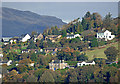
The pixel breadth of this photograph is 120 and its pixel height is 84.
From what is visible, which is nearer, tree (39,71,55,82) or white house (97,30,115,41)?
tree (39,71,55,82)

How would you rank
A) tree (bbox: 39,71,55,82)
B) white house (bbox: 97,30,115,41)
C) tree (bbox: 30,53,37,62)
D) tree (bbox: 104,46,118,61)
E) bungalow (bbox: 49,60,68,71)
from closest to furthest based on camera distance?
tree (bbox: 39,71,55,82), bungalow (bbox: 49,60,68,71), tree (bbox: 104,46,118,61), tree (bbox: 30,53,37,62), white house (bbox: 97,30,115,41)

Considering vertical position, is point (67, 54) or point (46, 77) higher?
point (67, 54)

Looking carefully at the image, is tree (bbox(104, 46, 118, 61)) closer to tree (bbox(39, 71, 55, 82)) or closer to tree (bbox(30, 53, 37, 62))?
tree (bbox(30, 53, 37, 62))

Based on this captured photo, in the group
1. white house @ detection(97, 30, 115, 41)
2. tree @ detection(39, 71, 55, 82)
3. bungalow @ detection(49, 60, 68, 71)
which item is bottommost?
tree @ detection(39, 71, 55, 82)

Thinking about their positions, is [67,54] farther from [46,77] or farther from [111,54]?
[46,77]

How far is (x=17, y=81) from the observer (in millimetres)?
37625

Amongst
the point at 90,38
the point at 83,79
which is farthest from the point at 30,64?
the point at 90,38

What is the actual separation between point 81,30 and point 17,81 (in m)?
33.4

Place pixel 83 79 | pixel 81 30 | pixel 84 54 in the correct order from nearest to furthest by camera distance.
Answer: pixel 83 79
pixel 84 54
pixel 81 30

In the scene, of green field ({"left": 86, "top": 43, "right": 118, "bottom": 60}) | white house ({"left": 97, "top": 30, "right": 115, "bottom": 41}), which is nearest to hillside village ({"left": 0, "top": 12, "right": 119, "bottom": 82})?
white house ({"left": 97, "top": 30, "right": 115, "bottom": 41})

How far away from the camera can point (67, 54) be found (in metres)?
49.5

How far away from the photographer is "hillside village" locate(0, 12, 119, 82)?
127 ft

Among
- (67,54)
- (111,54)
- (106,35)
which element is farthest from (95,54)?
(106,35)

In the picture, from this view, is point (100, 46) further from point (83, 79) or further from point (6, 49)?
point (83, 79)
